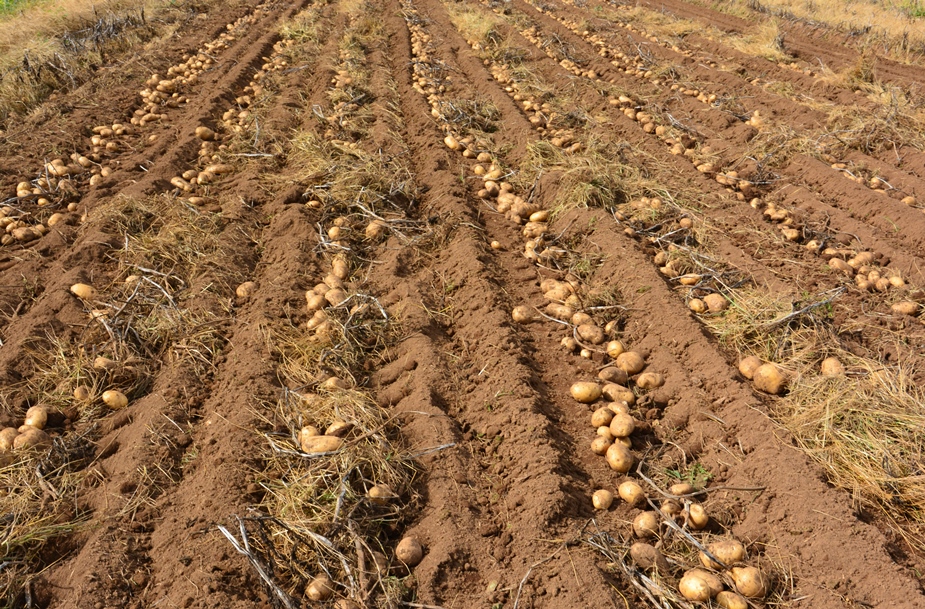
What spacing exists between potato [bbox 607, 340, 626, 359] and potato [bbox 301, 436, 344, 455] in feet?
5.70

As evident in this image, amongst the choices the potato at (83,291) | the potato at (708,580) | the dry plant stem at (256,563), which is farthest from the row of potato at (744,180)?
the potato at (83,291)

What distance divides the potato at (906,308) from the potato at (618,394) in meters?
2.18

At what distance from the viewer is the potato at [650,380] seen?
3166 mm

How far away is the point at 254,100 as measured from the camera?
6.71 m

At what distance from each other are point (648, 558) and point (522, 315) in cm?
170

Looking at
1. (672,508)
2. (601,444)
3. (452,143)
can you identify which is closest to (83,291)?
(601,444)

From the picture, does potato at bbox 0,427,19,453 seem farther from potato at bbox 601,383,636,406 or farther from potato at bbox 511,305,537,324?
potato at bbox 601,383,636,406

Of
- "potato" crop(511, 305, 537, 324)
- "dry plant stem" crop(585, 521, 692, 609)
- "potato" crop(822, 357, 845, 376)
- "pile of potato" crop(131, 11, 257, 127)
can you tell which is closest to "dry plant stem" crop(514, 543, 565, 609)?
"dry plant stem" crop(585, 521, 692, 609)

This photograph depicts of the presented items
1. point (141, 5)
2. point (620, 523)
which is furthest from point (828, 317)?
point (141, 5)

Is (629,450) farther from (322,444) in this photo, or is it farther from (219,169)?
(219,169)

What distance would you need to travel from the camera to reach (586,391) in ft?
10.1

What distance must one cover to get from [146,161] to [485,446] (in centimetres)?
441

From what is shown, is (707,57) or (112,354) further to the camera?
(707,57)

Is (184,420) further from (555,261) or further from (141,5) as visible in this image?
(141,5)
